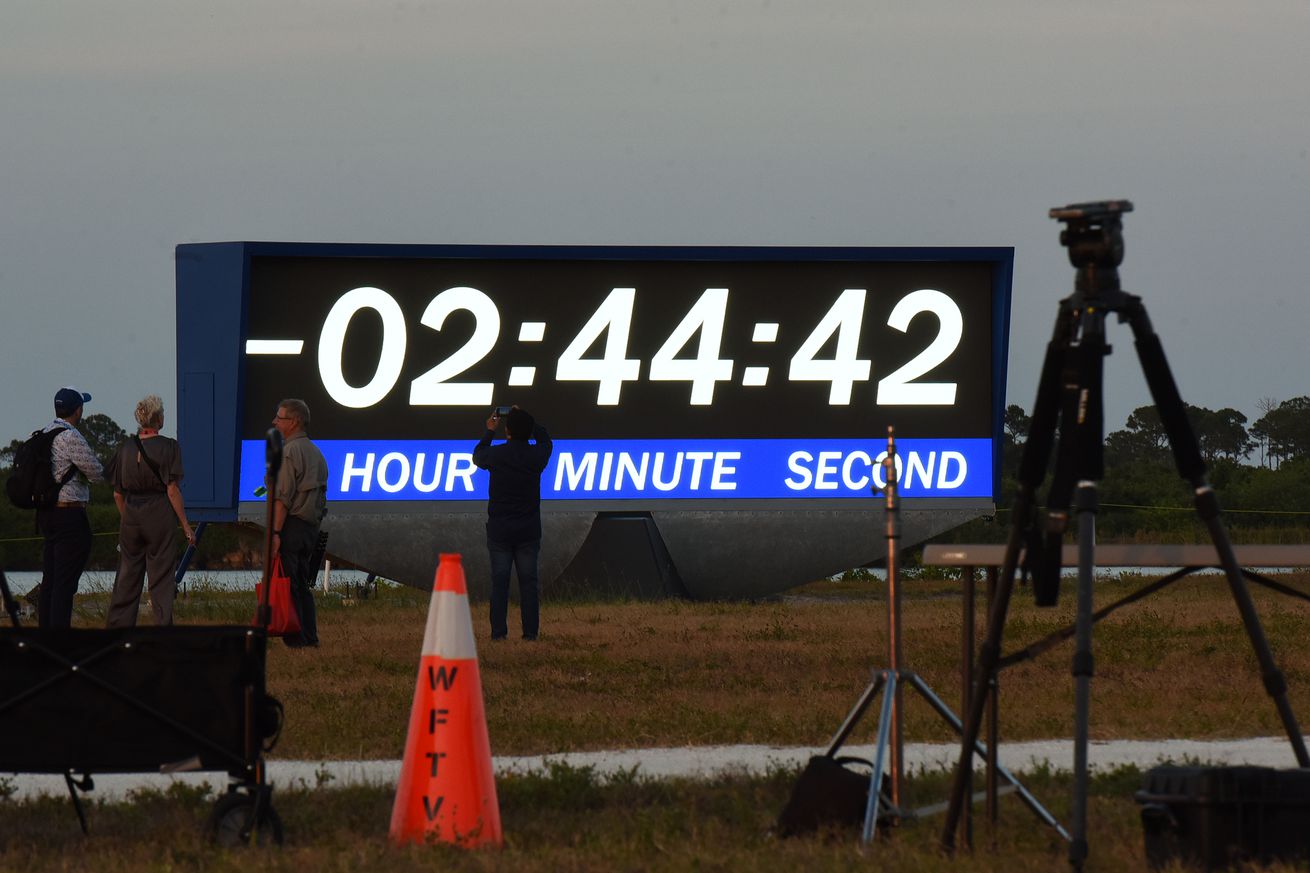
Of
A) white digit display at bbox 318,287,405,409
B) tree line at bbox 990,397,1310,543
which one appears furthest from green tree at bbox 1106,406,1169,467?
white digit display at bbox 318,287,405,409

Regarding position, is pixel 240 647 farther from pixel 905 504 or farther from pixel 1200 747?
pixel 905 504

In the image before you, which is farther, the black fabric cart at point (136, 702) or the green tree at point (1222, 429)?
the green tree at point (1222, 429)

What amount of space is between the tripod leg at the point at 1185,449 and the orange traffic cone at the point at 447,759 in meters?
2.50

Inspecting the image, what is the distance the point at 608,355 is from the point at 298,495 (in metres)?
8.90

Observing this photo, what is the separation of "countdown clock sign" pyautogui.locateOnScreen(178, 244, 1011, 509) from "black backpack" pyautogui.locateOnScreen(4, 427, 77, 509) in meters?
9.49

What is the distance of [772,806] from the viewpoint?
7.55 meters

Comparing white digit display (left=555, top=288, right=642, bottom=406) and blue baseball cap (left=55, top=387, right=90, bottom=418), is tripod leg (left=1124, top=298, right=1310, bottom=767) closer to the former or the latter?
blue baseball cap (left=55, top=387, right=90, bottom=418)

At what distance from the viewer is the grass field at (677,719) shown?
656 centimetres

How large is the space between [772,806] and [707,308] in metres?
16.5

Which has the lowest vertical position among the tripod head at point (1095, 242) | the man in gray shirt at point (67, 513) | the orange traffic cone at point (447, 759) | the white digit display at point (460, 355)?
the orange traffic cone at point (447, 759)

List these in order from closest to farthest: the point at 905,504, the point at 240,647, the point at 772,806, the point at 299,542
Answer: the point at 240,647, the point at 772,806, the point at 299,542, the point at 905,504

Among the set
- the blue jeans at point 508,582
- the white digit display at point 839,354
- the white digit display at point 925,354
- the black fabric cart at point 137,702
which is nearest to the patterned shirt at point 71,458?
the blue jeans at point 508,582

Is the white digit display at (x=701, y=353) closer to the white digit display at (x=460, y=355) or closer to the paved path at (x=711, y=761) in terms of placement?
the white digit display at (x=460, y=355)

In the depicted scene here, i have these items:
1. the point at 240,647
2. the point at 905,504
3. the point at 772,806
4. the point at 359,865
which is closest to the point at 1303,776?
the point at 772,806
